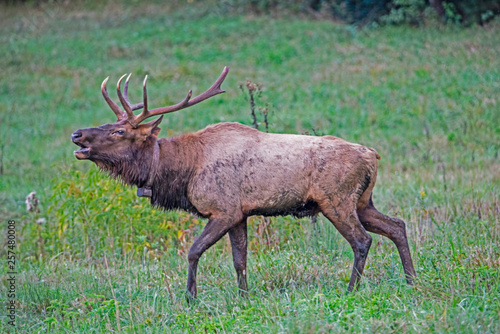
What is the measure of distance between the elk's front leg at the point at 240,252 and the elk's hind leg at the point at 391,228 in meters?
1.23

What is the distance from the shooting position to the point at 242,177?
19.9 feet

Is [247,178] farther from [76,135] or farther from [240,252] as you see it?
[76,135]

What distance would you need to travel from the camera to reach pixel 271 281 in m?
6.25

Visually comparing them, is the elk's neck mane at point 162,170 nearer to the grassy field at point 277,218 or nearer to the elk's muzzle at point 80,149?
the elk's muzzle at point 80,149

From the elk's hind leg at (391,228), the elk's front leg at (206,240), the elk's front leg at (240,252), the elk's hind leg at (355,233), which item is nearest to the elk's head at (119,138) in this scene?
the elk's front leg at (206,240)

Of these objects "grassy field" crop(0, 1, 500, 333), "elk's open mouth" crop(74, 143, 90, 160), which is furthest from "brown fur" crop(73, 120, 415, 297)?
"grassy field" crop(0, 1, 500, 333)

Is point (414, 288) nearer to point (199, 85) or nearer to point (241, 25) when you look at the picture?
point (199, 85)

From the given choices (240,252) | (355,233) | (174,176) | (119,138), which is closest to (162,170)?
(174,176)

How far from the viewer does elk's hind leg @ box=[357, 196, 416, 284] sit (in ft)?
19.8

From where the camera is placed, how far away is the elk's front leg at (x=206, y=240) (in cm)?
593

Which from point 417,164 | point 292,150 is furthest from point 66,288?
point 417,164

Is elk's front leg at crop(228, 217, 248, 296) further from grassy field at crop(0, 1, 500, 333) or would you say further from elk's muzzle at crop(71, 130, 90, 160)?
elk's muzzle at crop(71, 130, 90, 160)

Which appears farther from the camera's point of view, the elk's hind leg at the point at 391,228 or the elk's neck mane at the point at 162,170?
the elk's neck mane at the point at 162,170

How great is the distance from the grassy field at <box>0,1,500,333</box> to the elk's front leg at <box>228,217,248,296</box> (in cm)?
14
